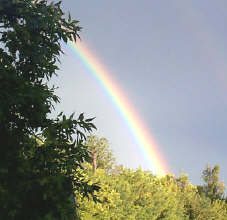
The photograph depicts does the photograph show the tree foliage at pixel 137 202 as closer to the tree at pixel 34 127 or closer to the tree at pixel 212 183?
the tree at pixel 34 127

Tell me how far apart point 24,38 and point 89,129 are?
2.82 m

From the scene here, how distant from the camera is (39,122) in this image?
8.30 metres

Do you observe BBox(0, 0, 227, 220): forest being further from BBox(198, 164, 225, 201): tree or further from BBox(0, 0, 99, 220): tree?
BBox(198, 164, 225, 201): tree

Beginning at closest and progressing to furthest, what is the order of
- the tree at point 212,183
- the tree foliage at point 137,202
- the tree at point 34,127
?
the tree at point 34,127 → the tree foliage at point 137,202 → the tree at point 212,183

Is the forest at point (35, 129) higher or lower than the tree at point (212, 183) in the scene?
lower

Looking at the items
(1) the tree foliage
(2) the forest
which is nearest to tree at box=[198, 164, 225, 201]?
(1) the tree foliage

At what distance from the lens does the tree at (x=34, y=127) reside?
695cm

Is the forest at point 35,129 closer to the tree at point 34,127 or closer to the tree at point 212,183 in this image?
the tree at point 34,127

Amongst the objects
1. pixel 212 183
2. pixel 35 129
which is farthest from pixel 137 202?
pixel 212 183

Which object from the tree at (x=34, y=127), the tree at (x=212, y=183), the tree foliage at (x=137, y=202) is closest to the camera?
the tree at (x=34, y=127)

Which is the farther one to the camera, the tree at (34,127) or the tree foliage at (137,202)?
the tree foliage at (137,202)

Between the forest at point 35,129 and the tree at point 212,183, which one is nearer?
the forest at point 35,129

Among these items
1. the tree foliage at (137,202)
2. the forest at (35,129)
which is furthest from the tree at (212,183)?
the forest at (35,129)

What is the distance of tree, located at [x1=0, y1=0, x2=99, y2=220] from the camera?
6.95 meters
